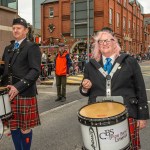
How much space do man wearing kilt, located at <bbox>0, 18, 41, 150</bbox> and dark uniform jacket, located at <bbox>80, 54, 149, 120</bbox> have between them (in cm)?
100

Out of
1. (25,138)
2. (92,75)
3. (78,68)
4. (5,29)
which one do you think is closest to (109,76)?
(92,75)

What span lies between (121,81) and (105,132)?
28.9 inches

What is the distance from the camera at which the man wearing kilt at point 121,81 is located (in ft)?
10.8

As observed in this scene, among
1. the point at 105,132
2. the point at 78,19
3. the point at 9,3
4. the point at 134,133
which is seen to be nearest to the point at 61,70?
the point at 134,133

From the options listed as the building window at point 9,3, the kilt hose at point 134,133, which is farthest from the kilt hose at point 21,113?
the building window at point 9,3

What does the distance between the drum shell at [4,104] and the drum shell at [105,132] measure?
3.81ft

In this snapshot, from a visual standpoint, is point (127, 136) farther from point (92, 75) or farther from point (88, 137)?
point (92, 75)

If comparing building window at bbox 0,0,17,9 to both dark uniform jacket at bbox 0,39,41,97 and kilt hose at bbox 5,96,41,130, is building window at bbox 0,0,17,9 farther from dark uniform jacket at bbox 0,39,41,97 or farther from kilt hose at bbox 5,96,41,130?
kilt hose at bbox 5,96,41,130

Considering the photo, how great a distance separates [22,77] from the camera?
162 inches

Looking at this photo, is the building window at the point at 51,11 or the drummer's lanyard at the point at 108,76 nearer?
the drummer's lanyard at the point at 108,76

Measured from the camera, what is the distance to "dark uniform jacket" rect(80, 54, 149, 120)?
328 cm

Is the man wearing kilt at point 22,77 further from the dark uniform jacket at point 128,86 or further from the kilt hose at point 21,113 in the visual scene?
the dark uniform jacket at point 128,86

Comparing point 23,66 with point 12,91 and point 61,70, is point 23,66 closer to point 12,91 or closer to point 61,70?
point 12,91

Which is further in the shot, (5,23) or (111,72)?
(5,23)
